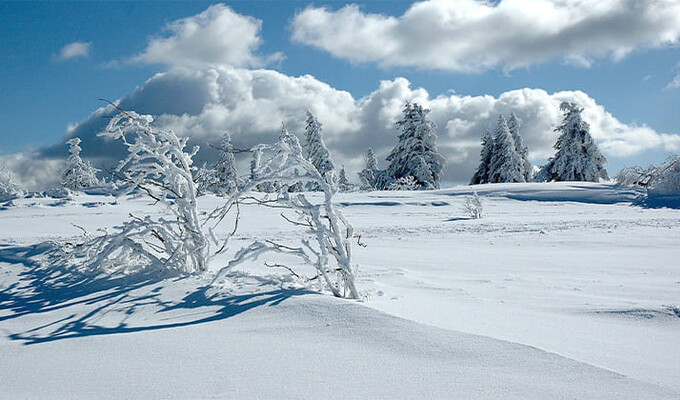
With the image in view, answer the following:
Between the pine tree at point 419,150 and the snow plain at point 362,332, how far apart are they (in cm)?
2849

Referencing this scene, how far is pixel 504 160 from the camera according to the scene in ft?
125

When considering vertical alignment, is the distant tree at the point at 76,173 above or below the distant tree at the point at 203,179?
above

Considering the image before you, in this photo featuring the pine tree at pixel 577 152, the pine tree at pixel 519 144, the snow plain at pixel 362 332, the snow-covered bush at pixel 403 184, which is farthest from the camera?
the pine tree at pixel 519 144

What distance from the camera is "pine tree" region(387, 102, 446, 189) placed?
114 feet

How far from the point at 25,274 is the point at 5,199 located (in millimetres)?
13470

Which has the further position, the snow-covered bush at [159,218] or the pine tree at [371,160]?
the pine tree at [371,160]

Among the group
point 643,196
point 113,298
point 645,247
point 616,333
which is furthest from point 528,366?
point 643,196

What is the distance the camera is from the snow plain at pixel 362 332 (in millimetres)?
2242

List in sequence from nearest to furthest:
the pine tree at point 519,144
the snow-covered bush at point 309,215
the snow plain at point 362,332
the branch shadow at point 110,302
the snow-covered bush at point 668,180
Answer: the snow plain at point 362,332, the branch shadow at point 110,302, the snow-covered bush at point 309,215, the snow-covered bush at point 668,180, the pine tree at point 519,144

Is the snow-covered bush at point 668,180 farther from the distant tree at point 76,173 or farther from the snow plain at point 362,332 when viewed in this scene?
the distant tree at point 76,173

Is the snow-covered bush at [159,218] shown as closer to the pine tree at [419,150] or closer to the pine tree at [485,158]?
the pine tree at [419,150]

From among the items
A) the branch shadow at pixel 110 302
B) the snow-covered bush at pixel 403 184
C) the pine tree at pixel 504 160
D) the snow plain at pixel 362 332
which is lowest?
the snow plain at pixel 362 332

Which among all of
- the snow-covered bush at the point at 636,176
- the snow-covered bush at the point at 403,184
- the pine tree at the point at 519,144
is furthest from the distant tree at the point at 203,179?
the pine tree at the point at 519,144

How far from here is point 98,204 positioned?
15.8 m
